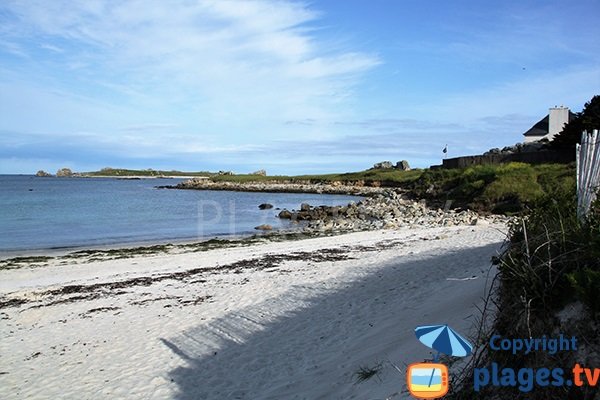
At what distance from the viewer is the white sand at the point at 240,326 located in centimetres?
650

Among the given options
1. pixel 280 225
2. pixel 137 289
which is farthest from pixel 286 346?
pixel 280 225

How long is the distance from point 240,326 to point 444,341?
638cm

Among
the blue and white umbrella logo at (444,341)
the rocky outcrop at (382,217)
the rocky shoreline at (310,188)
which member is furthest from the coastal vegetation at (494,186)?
the blue and white umbrella logo at (444,341)

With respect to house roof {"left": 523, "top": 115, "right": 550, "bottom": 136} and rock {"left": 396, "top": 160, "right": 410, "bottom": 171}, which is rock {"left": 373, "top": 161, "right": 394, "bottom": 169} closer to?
rock {"left": 396, "top": 160, "right": 410, "bottom": 171}

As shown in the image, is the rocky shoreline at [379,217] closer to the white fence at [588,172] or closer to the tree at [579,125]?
the tree at [579,125]

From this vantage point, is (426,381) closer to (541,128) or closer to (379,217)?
(379,217)

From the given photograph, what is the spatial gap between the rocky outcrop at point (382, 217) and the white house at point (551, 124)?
19.4 meters

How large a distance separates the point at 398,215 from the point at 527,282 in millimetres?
28204

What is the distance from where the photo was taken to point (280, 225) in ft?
104

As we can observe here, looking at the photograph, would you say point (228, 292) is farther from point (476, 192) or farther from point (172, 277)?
point (476, 192)

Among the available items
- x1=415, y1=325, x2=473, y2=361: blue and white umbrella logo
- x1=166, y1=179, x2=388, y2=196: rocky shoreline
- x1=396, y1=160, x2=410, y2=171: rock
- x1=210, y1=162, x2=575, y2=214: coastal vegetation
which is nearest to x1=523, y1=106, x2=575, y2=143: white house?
x1=210, y1=162, x2=575, y2=214: coastal vegetation

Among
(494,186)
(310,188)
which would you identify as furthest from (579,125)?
(310,188)

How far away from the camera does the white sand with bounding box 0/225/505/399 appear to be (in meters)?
6.50

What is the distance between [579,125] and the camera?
107ft
